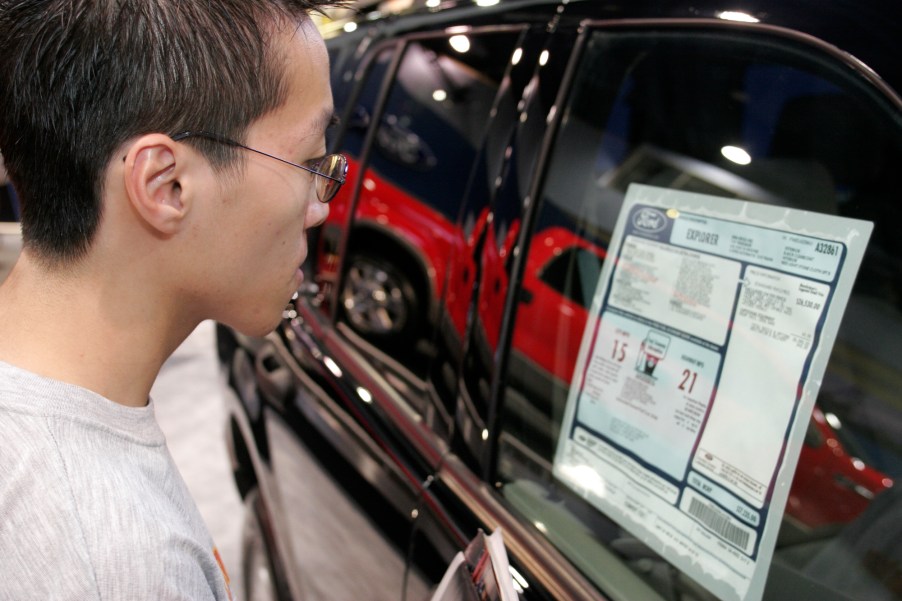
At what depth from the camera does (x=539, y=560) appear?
1039 millimetres

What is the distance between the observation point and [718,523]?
3.06ft

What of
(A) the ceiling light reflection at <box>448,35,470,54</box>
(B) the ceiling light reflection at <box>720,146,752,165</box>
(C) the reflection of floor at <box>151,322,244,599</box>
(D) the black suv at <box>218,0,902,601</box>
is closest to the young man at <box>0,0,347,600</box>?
(D) the black suv at <box>218,0,902,601</box>

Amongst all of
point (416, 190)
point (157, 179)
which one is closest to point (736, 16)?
point (157, 179)

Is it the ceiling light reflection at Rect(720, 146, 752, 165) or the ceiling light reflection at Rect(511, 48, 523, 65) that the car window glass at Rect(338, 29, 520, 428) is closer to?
the ceiling light reflection at Rect(511, 48, 523, 65)

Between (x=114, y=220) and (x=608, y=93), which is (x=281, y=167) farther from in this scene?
(x=608, y=93)

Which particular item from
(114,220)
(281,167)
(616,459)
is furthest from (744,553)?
(114,220)

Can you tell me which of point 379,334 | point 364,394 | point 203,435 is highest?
point 379,334

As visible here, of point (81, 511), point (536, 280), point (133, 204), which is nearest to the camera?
point (81, 511)

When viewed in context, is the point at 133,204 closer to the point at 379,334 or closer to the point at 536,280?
the point at 536,280

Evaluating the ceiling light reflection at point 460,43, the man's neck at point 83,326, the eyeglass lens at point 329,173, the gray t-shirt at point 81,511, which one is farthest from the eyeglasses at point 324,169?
the ceiling light reflection at point 460,43

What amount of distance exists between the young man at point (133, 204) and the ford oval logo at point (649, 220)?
50 cm

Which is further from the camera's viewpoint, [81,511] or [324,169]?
[324,169]

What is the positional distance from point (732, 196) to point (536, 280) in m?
0.37

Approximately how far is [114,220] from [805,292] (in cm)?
80
